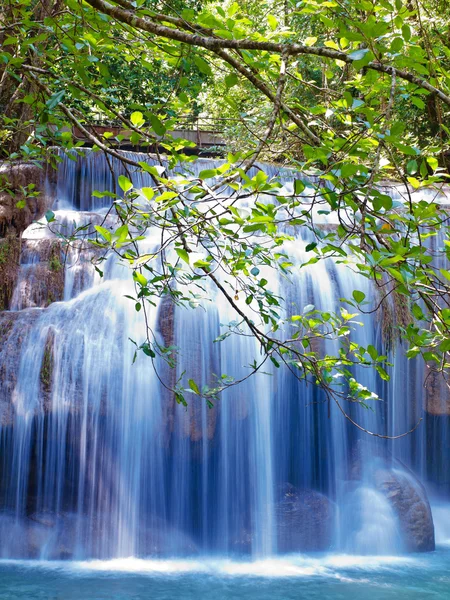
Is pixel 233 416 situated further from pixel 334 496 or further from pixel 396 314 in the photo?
pixel 396 314

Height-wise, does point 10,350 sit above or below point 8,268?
below

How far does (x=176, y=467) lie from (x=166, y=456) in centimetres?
17

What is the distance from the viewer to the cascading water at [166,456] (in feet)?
24.7

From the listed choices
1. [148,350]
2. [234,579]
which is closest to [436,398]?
[234,579]

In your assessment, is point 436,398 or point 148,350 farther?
point 436,398

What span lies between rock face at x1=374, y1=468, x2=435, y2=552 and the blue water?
29 centimetres

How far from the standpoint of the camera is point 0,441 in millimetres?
7613

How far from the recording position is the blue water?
6.04 metres

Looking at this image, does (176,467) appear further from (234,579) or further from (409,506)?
(409,506)

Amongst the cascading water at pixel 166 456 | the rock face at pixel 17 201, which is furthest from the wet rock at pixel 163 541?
the rock face at pixel 17 201

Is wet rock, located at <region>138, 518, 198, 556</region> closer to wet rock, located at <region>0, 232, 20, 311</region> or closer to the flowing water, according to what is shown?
the flowing water

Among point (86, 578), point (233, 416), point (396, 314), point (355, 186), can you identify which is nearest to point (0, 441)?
point (86, 578)

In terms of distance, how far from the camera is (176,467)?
25.8ft

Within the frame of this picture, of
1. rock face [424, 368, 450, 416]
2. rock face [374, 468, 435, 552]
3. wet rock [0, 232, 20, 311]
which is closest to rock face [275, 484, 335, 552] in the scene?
rock face [374, 468, 435, 552]
